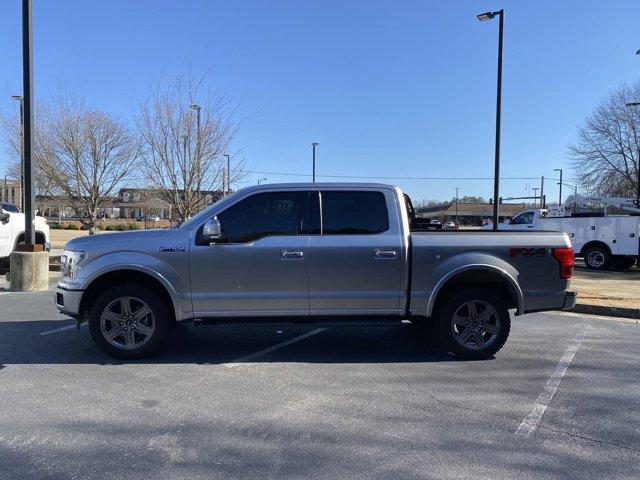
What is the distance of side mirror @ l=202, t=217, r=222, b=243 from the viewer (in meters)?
5.36

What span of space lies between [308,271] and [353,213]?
0.84m

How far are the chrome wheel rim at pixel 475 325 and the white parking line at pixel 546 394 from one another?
2.51 ft

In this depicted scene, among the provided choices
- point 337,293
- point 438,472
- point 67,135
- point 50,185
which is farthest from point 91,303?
point 50,185

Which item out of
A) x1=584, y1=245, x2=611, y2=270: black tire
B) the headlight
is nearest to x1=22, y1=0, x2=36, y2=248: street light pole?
the headlight

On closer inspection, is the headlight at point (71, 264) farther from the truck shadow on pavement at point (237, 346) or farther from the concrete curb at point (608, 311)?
the concrete curb at point (608, 311)

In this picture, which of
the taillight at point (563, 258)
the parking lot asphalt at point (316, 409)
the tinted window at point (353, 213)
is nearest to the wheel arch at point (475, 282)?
the taillight at point (563, 258)

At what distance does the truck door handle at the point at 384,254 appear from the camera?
5562 mm

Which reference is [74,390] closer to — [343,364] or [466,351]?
[343,364]

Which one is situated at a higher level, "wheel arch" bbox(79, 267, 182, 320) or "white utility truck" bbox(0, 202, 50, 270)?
"white utility truck" bbox(0, 202, 50, 270)

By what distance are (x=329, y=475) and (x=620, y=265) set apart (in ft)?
59.3

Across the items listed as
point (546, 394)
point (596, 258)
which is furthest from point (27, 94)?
point (596, 258)

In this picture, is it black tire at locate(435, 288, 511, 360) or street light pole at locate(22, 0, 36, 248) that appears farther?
street light pole at locate(22, 0, 36, 248)

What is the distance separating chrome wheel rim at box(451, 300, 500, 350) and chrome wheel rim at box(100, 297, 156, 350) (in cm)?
343

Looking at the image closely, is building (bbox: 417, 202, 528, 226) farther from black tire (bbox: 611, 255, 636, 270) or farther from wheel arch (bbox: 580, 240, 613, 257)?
wheel arch (bbox: 580, 240, 613, 257)
